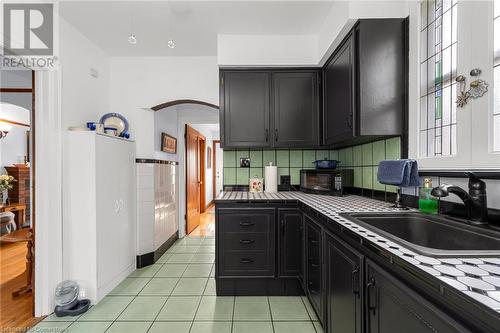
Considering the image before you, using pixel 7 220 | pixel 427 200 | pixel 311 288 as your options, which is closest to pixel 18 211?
pixel 7 220

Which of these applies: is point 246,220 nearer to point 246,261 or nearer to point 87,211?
point 246,261

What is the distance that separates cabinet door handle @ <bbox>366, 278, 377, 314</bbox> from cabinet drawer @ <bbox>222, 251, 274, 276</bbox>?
1.35 metres

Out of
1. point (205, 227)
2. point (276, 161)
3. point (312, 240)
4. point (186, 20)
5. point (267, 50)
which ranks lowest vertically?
point (205, 227)

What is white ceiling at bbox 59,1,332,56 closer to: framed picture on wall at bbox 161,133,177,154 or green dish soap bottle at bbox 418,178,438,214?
framed picture on wall at bbox 161,133,177,154

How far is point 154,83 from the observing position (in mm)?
3102

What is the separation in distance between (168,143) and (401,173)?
3116 millimetres

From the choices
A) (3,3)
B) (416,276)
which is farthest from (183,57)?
(416,276)

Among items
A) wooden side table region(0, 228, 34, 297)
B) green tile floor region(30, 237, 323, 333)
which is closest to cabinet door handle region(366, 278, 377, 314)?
green tile floor region(30, 237, 323, 333)

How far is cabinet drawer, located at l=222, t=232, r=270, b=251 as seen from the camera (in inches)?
92.9

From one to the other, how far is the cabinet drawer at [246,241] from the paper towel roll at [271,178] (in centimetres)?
67

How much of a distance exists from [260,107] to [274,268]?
1601 mm

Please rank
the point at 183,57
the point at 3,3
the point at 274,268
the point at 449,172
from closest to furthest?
the point at 449,172 → the point at 3,3 → the point at 274,268 → the point at 183,57

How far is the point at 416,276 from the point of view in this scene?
0.76m

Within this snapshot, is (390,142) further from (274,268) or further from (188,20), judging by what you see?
(188,20)
